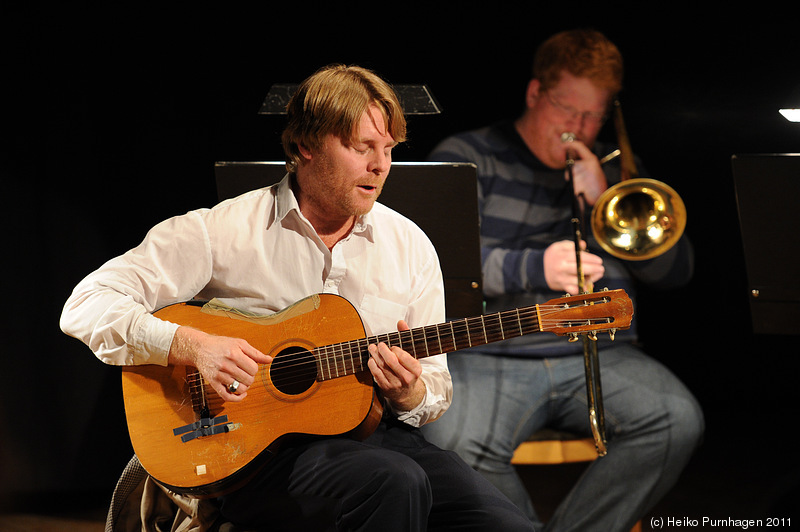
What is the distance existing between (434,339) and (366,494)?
19.5 inches

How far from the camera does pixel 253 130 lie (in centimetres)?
334

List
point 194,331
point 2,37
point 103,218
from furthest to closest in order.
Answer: point 103,218 → point 2,37 → point 194,331

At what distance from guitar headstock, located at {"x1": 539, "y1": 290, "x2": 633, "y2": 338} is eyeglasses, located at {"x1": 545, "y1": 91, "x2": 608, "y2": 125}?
151 centimetres

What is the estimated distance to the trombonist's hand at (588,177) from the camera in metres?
3.29

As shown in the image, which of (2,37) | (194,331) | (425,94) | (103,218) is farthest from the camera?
(103,218)

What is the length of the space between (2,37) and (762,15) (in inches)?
132

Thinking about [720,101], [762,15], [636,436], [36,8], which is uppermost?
[36,8]

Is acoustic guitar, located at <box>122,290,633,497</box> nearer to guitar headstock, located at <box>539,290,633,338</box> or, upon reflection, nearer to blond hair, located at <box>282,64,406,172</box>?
guitar headstock, located at <box>539,290,633,338</box>

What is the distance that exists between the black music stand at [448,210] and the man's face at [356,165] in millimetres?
308

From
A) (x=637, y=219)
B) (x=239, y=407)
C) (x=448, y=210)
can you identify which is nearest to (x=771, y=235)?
(x=637, y=219)

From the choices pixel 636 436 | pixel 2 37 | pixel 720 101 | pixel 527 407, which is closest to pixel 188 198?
→ pixel 2 37

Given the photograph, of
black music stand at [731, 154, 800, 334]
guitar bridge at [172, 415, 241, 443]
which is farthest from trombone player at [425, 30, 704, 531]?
guitar bridge at [172, 415, 241, 443]

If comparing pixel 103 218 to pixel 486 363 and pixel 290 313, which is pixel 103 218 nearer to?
pixel 290 313

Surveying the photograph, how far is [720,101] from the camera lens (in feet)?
11.3
